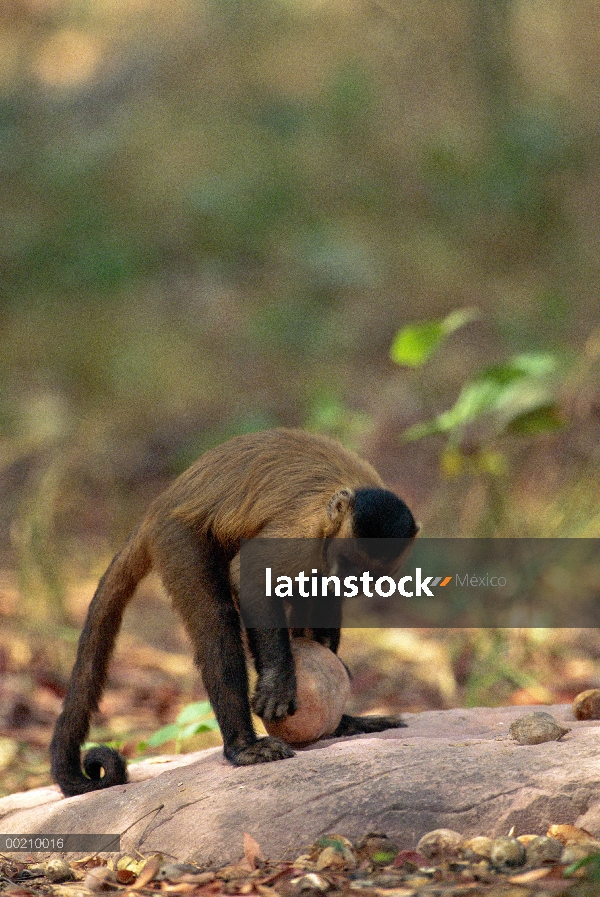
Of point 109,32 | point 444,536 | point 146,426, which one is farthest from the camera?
point 109,32

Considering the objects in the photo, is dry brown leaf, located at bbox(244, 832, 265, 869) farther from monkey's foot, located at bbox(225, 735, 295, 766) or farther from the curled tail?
the curled tail

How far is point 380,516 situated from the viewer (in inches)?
176

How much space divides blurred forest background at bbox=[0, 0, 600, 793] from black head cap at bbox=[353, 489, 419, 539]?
12.4 ft

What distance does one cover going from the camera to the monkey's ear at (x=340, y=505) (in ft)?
15.2

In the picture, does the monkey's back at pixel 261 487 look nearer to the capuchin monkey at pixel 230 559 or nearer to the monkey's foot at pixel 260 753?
the capuchin monkey at pixel 230 559

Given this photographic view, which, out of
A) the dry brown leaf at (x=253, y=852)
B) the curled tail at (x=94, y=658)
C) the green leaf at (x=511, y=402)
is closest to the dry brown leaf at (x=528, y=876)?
the dry brown leaf at (x=253, y=852)

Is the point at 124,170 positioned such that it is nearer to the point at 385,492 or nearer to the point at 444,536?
the point at 444,536

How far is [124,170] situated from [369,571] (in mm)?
14958

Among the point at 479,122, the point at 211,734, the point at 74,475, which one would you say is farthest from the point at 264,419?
the point at 479,122

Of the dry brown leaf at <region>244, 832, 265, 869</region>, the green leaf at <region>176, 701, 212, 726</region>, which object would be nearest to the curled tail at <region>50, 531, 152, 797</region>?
the green leaf at <region>176, 701, 212, 726</region>

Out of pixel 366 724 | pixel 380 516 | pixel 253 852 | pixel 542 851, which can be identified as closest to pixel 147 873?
pixel 253 852

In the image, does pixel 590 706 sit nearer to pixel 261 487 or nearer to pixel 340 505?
pixel 340 505

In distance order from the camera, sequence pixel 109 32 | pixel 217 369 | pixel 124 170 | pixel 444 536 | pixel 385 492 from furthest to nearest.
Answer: pixel 109 32
pixel 124 170
pixel 217 369
pixel 444 536
pixel 385 492

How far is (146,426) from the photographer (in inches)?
519
